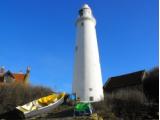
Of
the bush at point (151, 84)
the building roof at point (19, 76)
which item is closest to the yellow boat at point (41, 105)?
the bush at point (151, 84)

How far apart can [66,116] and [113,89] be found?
715 inches

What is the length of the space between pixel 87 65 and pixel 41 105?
760 cm

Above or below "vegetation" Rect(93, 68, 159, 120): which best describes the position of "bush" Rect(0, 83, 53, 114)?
above

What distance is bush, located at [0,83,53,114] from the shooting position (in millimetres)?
26663

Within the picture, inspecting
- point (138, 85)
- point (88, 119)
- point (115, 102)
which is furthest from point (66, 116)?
point (138, 85)

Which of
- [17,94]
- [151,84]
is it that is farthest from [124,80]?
[17,94]

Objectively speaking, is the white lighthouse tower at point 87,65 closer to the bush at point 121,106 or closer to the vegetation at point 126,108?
the bush at point 121,106

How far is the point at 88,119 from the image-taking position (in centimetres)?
2164

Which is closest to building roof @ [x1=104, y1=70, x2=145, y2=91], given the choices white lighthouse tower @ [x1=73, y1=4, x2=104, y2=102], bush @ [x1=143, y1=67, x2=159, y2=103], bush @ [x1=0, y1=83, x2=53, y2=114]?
bush @ [x1=143, y1=67, x2=159, y2=103]

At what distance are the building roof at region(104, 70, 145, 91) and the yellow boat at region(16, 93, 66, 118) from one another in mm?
13158

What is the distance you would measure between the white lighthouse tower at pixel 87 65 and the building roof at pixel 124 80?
28.2ft

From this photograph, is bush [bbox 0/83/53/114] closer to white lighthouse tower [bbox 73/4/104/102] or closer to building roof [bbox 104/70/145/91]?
white lighthouse tower [bbox 73/4/104/102]

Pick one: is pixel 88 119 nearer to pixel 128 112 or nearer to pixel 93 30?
pixel 128 112

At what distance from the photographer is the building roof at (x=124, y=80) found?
38819 millimetres
